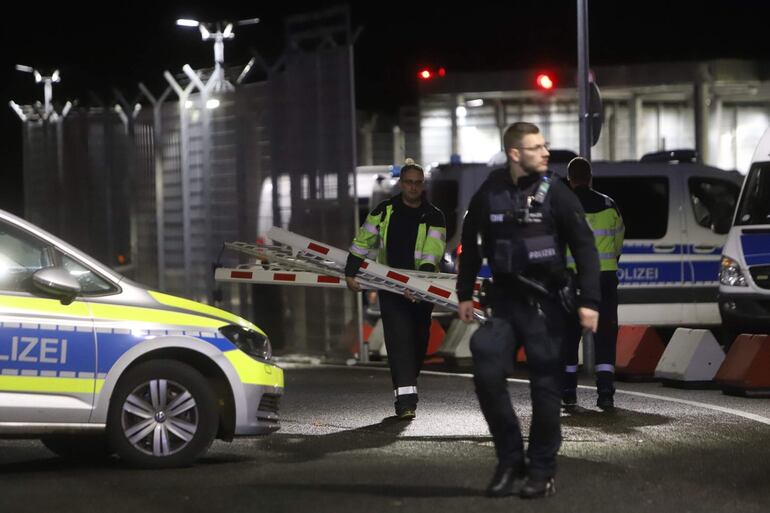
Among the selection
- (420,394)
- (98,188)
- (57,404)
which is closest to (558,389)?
(57,404)

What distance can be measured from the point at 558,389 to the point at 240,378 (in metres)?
2.00

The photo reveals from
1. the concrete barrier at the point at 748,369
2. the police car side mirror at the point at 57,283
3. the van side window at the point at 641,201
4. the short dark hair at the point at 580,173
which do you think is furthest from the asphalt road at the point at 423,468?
the van side window at the point at 641,201

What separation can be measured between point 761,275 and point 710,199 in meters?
3.26

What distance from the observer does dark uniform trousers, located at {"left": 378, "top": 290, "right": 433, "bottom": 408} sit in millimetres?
10938

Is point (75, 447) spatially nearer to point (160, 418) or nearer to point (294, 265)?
point (160, 418)

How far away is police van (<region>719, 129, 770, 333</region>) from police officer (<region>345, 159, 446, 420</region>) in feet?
13.4

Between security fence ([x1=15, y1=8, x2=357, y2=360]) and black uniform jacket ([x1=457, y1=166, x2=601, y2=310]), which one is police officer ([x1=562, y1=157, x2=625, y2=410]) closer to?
security fence ([x1=15, y1=8, x2=357, y2=360])

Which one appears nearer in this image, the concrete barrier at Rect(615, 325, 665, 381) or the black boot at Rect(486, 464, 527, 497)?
the black boot at Rect(486, 464, 527, 497)

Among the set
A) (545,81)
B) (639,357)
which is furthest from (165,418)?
(545,81)

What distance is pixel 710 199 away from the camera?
682 inches

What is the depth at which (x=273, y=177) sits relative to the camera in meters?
19.1

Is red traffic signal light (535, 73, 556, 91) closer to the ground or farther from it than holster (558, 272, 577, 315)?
farther from it

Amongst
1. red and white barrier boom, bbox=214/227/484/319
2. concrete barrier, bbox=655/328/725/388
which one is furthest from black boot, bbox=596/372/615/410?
concrete barrier, bbox=655/328/725/388

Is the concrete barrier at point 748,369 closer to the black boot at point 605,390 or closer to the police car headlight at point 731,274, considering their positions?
the black boot at point 605,390
